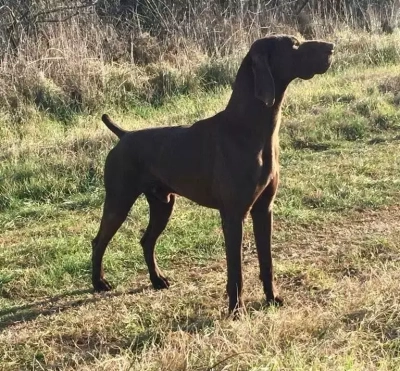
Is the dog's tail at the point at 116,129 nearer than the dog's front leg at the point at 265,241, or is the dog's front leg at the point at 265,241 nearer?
the dog's front leg at the point at 265,241

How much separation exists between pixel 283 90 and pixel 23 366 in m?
2.09

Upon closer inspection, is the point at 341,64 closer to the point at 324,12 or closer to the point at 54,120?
the point at 324,12

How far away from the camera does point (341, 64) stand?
11.2 meters

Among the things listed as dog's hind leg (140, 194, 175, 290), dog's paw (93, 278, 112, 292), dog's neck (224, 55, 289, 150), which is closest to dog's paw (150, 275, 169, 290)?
dog's hind leg (140, 194, 175, 290)

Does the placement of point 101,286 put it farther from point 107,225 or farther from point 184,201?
point 184,201

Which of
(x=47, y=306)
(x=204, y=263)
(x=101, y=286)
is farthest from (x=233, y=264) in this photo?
(x=47, y=306)

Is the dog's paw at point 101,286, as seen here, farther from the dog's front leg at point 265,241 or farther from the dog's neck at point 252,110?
the dog's neck at point 252,110

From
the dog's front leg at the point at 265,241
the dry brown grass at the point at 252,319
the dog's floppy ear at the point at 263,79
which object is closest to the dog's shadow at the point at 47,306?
the dry brown grass at the point at 252,319

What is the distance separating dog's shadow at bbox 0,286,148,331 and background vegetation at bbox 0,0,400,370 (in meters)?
0.02

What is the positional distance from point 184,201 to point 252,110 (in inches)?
95.8

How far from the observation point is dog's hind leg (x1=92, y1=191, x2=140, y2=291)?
14.7 ft

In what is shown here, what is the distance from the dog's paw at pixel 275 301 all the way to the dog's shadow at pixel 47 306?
3.10 feet

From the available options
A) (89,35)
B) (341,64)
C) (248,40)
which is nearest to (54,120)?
(89,35)

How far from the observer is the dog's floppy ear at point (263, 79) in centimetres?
365
